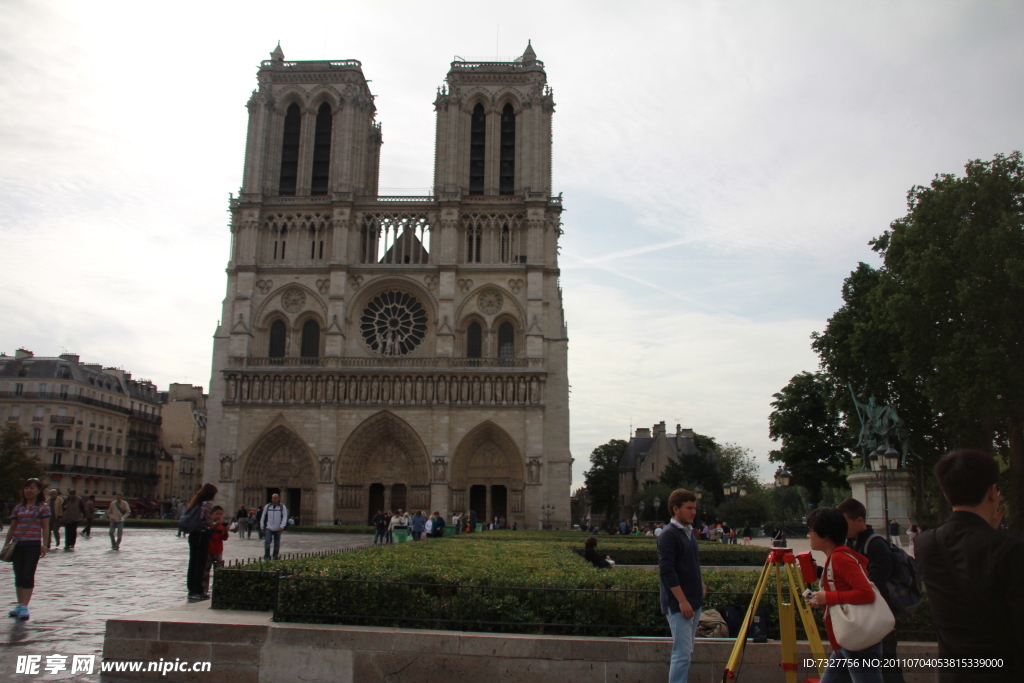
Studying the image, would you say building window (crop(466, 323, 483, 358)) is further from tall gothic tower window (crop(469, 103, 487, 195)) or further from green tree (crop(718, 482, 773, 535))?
green tree (crop(718, 482, 773, 535))

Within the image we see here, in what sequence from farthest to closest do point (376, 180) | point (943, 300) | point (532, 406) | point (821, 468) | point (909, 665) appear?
point (376, 180) → point (532, 406) → point (821, 468) → point (943, 300) → point (909, 665)

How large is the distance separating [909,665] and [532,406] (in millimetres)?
31903

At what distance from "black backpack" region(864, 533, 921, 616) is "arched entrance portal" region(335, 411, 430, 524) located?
33945 mm

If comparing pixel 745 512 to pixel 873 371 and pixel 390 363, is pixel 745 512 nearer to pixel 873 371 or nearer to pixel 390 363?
pixel 873 371

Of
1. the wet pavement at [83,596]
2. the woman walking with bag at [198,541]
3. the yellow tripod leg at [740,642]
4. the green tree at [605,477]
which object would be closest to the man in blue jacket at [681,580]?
the yellow tripod leg at [740,642]

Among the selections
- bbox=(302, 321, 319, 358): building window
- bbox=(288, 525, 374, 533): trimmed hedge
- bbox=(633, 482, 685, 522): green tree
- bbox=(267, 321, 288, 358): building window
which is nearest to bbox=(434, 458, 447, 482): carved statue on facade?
bbox=(288, 525, 374, 533): trimmed hedge

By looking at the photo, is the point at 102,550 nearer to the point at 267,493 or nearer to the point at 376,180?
the point at 267,493

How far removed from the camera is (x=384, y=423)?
1533 inches

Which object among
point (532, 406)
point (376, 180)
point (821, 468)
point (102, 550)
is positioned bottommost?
point (102, 550)

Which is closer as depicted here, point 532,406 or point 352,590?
point 352,590

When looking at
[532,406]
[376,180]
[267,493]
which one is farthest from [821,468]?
[376,180]

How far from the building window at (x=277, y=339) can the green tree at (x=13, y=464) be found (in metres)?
12.0

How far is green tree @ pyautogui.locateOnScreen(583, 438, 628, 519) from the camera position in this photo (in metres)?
61.2

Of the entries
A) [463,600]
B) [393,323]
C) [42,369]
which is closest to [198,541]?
[463,600]
